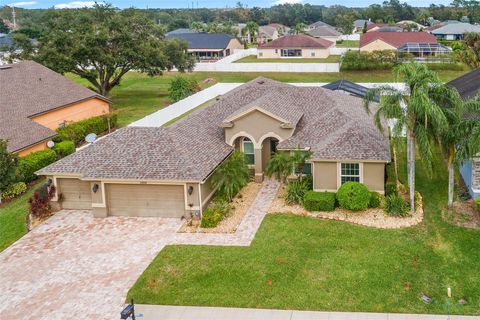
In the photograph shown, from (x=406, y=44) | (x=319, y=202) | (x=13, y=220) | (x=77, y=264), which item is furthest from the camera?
(x=406, y=44)

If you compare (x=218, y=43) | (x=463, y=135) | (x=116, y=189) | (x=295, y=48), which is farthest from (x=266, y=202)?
(x=218, y=43)

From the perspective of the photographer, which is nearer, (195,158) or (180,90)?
(195,158)

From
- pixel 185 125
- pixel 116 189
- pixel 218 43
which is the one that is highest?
pixel 218 43

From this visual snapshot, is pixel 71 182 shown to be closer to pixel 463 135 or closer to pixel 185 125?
pixel 185 125

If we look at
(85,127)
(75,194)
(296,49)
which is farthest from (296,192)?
(296,49)

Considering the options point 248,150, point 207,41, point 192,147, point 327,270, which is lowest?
point 327,270

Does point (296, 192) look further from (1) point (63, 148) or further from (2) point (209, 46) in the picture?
(2) point (209, 46)

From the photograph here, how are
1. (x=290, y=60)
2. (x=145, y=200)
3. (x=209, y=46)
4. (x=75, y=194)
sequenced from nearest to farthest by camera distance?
1. (x=145, y=200)
2. (x=75, y=194)
3. (x=290, y=60)
4. (x=209, y=46)
